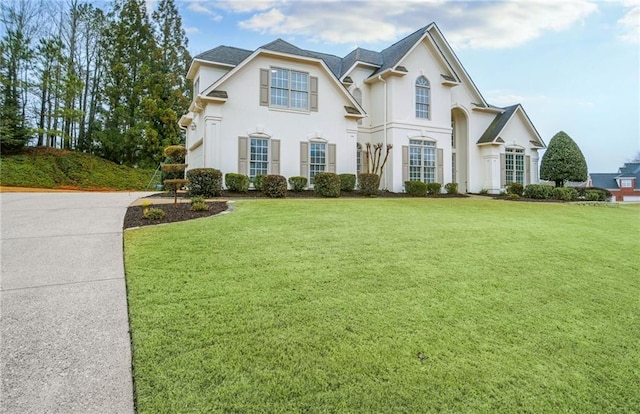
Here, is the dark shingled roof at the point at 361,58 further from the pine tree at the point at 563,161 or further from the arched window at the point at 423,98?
the pine tree at the point at 563,161

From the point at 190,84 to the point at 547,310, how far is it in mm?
30800

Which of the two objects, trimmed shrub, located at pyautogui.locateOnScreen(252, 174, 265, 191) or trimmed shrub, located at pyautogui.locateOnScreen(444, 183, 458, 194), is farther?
trimmed shrub, located at pyautogui.locateOnScreen(444, 183, 458, 194)

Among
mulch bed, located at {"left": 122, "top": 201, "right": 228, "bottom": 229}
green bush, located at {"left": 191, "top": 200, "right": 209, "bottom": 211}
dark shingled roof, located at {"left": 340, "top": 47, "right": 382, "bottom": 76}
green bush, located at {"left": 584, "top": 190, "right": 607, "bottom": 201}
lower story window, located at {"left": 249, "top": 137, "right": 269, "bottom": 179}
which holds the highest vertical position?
dark shingled roof, located at {"left": 340, "top": 47, "right": 382, "bottom": 76}

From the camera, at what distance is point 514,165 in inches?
845

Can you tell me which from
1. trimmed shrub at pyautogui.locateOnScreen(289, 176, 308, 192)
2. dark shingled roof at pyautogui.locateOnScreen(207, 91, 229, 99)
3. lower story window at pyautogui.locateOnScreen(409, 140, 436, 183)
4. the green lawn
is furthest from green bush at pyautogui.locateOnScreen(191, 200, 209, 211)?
lower story window at pyautogui.locateOnScreen(409, 140, 436, 183)

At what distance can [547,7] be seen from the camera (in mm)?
10680

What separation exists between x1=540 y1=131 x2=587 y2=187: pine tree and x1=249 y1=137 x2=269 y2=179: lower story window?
16668mm

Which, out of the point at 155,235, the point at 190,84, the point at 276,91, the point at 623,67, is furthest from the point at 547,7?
the point at 190,84

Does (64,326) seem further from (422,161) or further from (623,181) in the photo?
(623,181)

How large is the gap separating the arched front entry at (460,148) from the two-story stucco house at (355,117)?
0.20 ft

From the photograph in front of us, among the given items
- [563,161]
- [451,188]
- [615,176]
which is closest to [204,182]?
[451,188]

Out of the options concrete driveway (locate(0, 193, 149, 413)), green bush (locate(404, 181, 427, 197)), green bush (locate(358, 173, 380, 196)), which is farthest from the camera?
green bush (locate(404, 181, 427, 197))

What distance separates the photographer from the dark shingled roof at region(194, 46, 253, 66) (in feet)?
55.9

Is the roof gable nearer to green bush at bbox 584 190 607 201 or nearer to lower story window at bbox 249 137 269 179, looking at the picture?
green bush at bbox 584 190 607 201
